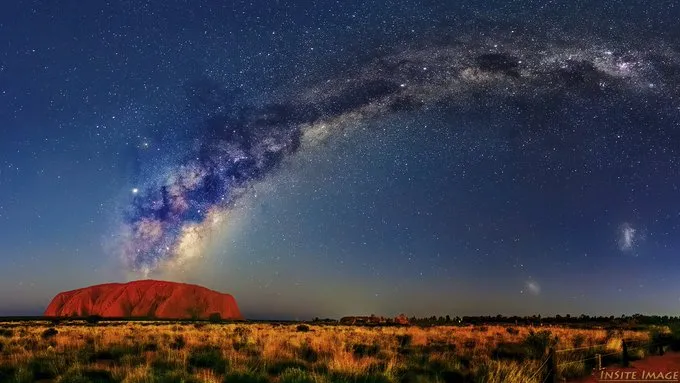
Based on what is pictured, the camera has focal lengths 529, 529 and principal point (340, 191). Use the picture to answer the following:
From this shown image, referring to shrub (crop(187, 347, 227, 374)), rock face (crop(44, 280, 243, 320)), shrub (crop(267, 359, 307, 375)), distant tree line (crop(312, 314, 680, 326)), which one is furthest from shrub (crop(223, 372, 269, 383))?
rock face (crop(44, 280, 243, 320))

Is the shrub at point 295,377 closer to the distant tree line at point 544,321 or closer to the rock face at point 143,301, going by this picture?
the distant tree line at point 544,321

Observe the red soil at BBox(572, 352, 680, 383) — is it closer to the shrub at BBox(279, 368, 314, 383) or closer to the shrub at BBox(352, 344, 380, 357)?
the shrub at BBox(352, 344, 380, 357)

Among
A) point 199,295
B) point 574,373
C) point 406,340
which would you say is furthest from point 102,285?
point 574,373

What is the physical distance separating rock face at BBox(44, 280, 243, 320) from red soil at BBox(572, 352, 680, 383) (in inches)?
5741

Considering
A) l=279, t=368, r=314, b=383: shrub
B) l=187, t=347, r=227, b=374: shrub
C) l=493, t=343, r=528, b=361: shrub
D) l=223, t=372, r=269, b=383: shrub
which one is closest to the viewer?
l=279, t=368, r=314, b=383: shrub

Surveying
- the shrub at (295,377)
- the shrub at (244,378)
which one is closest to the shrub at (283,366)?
the shrub at (295,377)

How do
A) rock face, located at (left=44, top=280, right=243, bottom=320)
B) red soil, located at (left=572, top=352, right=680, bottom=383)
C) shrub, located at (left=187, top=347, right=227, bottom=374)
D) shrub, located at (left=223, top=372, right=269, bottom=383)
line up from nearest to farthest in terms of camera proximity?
shrub, located at (left=223, top=372, right=269, bottom=383), shrub, located at (left=187, top=347, right=227, bottom=374), red soil, located at (left=572, top=352, right=680, bottom=383), rock face, located at (left=44, top=280, right=243, bottom=320)

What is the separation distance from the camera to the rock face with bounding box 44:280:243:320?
16075cm

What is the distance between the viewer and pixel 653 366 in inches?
663

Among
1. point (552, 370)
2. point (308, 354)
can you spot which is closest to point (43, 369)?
point (308, 354)

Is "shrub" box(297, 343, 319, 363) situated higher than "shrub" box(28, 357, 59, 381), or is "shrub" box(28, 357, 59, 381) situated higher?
"shrub" box(28, 357, 59, 381)

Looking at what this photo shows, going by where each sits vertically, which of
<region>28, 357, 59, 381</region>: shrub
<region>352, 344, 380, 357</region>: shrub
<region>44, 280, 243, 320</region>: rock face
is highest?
<region>28, 357, 59, 381</region>: shrub

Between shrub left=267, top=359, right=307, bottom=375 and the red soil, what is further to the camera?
the red soil

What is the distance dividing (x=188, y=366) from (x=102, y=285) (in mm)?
192997
